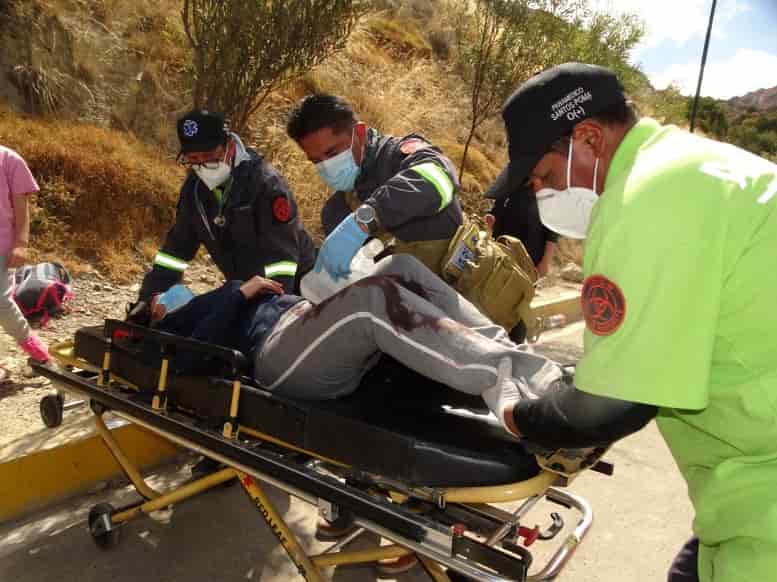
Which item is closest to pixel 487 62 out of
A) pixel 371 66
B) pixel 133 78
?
pixel 371 66

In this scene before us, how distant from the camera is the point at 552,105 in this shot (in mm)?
1315

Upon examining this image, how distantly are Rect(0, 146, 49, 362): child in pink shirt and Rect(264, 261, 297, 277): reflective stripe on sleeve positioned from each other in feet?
4.69

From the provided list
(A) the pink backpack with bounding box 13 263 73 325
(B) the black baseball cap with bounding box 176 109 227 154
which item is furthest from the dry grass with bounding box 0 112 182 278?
(B) the black baseball cap with bounding box 176 109 227 154

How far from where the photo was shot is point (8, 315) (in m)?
3.54

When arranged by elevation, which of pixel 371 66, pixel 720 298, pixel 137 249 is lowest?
pixel 137 249

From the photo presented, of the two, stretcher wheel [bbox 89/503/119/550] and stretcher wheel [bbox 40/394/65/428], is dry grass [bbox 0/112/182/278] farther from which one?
stretcher wheel [bbox 89/503/119/550]

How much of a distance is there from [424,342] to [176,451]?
81.7 inches

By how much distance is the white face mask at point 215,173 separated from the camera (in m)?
3.08

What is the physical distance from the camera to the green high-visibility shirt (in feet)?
3.41

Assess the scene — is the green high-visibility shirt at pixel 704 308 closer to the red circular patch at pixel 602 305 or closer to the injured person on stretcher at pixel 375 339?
the red circular patch at pixel 602 305

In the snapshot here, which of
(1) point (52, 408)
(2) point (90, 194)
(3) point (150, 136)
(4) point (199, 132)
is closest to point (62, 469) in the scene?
(1) point (52, 408)

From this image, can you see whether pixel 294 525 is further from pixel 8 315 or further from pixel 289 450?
pixel 8 315

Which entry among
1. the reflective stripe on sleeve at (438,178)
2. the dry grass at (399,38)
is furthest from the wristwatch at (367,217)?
the dry grass at (399,38)

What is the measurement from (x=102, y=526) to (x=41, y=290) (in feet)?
7.56
